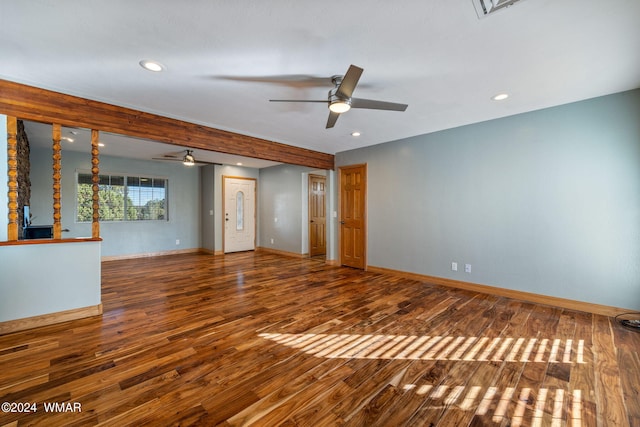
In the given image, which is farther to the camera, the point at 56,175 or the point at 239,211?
the point at 239,211

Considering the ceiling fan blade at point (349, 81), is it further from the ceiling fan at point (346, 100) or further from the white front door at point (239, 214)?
the white front door at point (239, 214)

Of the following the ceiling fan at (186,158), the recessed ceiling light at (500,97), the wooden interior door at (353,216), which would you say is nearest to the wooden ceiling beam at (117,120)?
the wooden interior door at (353,216)

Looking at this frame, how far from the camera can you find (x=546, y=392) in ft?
5.86

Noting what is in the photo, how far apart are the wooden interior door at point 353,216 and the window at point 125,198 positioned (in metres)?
4.81

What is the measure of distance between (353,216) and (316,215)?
65.8 inches

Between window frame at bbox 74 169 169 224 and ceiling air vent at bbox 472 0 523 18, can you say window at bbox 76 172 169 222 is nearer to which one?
window frame at bbox 74 169 169 224

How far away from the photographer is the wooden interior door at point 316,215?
697 cm

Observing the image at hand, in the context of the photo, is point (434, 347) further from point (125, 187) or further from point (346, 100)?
point (125, 187)

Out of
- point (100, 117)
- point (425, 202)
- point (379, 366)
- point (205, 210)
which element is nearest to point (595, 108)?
point (425, 202)

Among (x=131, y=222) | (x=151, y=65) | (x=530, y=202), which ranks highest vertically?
(x=151, y=65)

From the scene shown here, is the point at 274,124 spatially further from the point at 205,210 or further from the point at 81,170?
the point at 81,170

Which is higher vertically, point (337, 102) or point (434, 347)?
point (337, 102)

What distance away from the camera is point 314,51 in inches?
85.5

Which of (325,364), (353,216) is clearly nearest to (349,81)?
(325,364)
